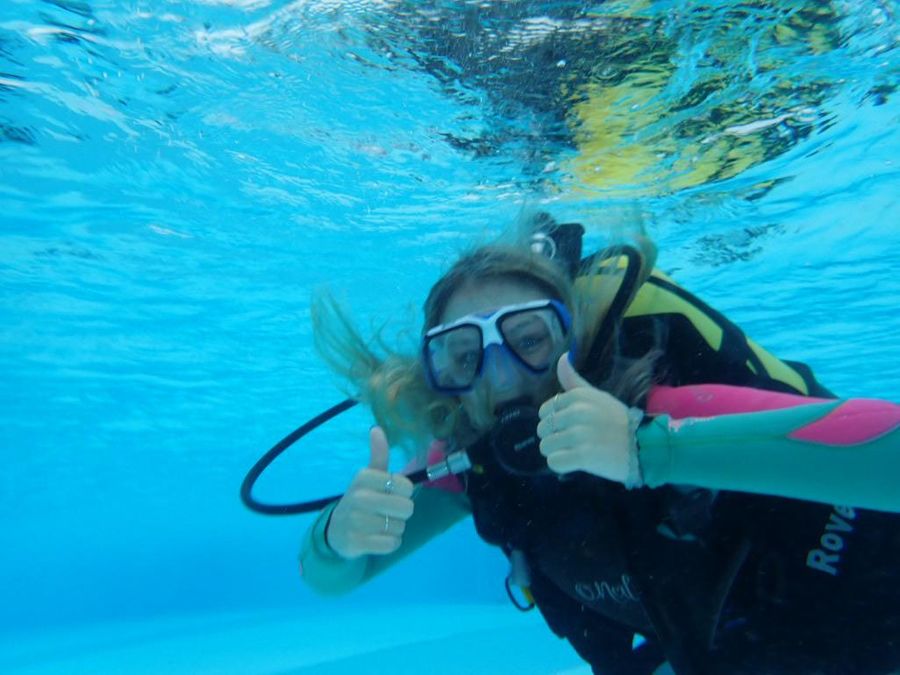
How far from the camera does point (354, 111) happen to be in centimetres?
882

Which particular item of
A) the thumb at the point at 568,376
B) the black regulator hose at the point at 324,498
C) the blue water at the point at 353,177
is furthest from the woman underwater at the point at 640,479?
the blue water at the point at 353,177

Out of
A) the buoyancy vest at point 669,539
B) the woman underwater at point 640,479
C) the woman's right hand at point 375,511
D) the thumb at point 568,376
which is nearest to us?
the woman underwater at point 640,479

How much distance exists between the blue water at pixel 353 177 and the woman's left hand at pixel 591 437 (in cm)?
219

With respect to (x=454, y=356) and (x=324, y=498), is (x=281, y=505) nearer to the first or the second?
(x=324, y=498)

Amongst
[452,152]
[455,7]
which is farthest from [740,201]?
[455,7]

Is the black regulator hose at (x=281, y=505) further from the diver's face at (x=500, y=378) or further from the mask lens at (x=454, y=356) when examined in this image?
the diver's face at (x=500, y=378)

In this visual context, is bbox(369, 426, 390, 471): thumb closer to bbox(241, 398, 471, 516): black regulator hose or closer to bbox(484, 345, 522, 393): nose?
bbox(241, 398, 471, 516): black regulator hose

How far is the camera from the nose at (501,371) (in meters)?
3.76

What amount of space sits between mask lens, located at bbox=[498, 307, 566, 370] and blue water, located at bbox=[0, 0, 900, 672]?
108cm

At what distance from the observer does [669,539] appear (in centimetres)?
316

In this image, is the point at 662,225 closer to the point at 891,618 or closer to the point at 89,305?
the point at 891,618

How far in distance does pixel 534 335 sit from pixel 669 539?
4.38ft

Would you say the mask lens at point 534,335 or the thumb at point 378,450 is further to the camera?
the mask lens at point 534,335

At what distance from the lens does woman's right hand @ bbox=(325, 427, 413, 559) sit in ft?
10.5
